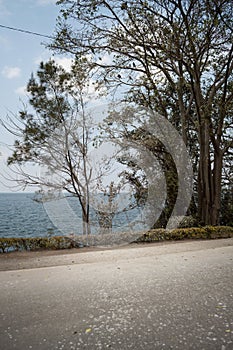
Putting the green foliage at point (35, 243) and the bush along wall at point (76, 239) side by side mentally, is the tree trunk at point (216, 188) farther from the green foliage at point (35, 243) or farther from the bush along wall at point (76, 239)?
the green foliage at point (35, 243)

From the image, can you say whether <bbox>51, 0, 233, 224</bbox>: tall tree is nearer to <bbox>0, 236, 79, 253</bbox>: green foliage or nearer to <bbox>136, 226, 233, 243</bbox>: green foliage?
<bbox>136, 226, 233, 243</bbox>: green foliage

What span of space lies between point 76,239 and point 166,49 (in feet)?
14.2

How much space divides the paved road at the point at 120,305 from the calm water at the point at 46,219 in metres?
3.77

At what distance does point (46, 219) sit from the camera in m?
9.16

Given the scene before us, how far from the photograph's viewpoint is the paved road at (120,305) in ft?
5.90

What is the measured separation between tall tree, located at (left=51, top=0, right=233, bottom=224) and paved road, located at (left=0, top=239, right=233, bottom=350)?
4.28 metres

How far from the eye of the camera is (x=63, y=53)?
23.2 ft

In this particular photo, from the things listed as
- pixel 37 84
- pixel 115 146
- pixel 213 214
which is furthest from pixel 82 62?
pixel 213 214

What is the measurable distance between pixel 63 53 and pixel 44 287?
5.82 m

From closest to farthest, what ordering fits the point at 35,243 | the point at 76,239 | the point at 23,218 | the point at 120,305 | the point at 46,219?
the point at 120,305
the point at 35,243
the point at 76,239
the point at 46,219
the point at 23,218

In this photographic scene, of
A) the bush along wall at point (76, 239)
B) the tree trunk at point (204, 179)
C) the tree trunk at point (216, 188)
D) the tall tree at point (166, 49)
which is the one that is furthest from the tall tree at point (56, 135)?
the tree trunk at point (216, 188)

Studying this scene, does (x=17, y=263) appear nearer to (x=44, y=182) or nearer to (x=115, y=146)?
(x=44, y=182)

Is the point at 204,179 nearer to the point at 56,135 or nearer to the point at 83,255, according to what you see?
the point at 56,135

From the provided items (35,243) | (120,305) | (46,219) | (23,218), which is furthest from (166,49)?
(23,218)
